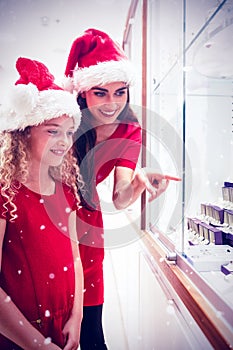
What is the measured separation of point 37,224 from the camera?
3.24ft

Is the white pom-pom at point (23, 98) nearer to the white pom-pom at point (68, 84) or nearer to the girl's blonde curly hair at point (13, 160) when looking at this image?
the girl's blonde curly hair at point (13, 160)

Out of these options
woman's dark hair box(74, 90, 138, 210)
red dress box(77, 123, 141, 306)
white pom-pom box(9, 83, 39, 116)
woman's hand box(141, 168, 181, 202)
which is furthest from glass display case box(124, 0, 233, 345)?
white pom-pom box(9, 83, 39, 116)

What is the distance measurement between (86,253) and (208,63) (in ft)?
2.59

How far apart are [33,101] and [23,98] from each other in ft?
0.10

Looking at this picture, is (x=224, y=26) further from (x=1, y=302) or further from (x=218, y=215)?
(x=1, y=302)

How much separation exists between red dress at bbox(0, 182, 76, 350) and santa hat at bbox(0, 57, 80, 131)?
0.71 feet

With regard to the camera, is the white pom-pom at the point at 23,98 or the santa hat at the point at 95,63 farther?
the santa hat at the point at 95,63

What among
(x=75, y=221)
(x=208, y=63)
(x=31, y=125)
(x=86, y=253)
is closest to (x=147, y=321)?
(x=86, y=253)

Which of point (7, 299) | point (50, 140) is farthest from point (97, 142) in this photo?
point (7, 299)

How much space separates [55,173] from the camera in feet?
3.55

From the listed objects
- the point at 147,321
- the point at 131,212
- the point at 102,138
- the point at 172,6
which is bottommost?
the point at 147,321

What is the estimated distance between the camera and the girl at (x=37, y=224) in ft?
3.12

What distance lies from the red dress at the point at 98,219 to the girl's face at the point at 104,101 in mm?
76

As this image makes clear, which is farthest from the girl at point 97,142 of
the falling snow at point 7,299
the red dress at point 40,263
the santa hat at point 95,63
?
the falling snow at point 7,299
